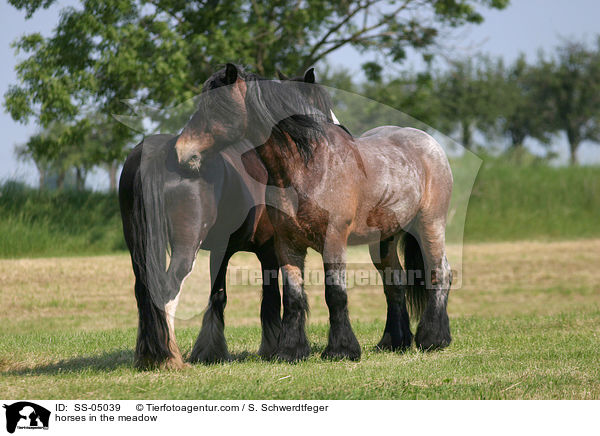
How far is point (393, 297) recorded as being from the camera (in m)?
6.71

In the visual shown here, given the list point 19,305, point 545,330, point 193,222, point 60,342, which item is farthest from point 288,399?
point 19,305

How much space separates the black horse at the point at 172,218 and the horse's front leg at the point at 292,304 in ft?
1.34

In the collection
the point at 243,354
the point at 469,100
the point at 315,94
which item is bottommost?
the point at 243,354

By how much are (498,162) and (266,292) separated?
64.5 ft

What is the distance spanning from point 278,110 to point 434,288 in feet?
8.60

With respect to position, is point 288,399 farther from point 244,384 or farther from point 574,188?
point 574,188

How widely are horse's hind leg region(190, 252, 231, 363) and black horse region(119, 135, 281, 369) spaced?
115mm

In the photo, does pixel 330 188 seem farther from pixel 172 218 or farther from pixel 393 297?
pixel 393 297

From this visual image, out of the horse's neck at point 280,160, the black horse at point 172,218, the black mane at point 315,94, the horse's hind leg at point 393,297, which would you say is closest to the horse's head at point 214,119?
the black horse at point 172,218

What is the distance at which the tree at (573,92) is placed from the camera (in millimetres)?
43156

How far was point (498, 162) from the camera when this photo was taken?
78.6ft
